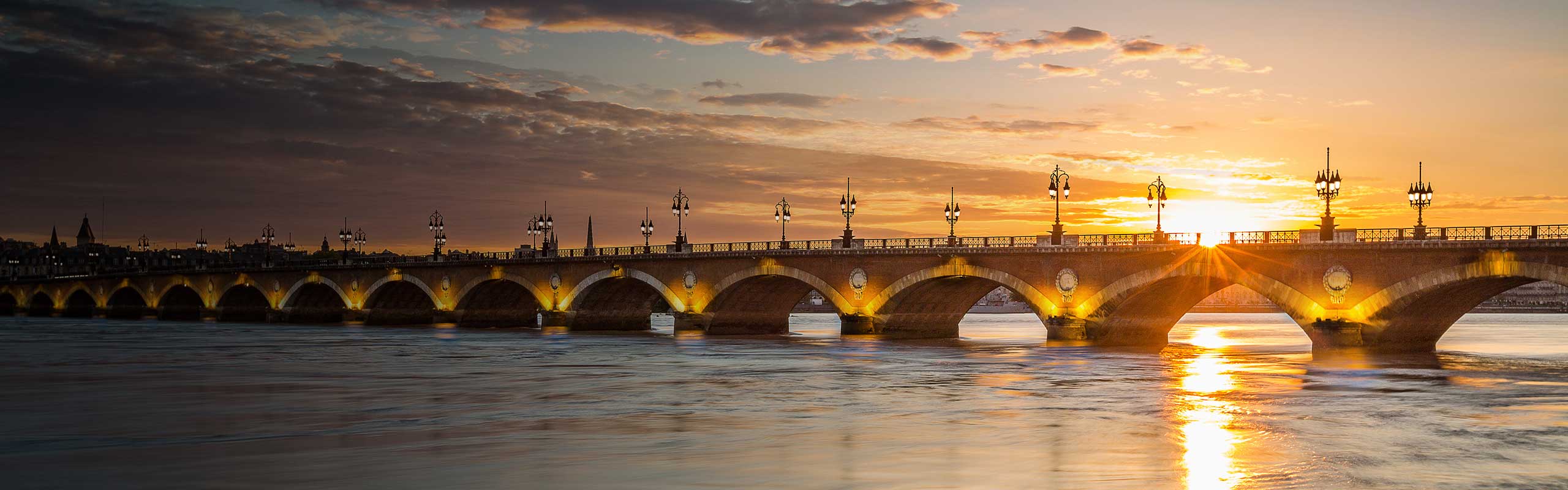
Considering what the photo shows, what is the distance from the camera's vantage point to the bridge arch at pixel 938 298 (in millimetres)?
59656

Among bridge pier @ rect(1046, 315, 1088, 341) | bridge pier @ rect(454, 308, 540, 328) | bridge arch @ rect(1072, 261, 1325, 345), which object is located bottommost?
bridge pier @ rect(454, 308, 540, 328)

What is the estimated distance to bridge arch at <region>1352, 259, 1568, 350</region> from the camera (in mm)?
44531

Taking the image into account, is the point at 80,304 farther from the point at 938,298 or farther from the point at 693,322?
the point at 938,298

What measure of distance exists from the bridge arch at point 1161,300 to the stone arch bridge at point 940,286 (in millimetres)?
77

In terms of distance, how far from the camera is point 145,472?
737 inches

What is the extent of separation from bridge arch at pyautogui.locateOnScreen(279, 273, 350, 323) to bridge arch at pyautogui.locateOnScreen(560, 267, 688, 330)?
27910mm

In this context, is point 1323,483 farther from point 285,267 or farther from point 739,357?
point 285,267

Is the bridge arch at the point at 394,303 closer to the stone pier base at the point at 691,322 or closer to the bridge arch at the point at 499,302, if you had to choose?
the bridge arch at the point at 499,302

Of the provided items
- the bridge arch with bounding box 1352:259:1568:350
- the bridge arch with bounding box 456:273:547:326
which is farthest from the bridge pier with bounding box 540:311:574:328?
the bridge arch with bounding box 1352:259:1568:350

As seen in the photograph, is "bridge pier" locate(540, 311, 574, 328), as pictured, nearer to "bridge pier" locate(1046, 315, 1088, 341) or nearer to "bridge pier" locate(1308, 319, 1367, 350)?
"bridge pier" locate(1046, 315, 1088, 341)

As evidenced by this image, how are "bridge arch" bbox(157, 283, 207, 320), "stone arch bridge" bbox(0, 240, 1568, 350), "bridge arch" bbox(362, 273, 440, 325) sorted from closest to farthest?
"stone arch bridge" bbox(0, 240, 1568, 350), "bridge arch" bbox(362, 273, 440, 325), "bridge arch" bbox(157, 283, 207, 320)

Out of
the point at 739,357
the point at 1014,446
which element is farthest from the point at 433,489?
the point at 739,357

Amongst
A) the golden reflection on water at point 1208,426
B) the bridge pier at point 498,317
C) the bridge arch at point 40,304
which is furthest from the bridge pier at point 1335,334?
the bridge arch at point 40,304

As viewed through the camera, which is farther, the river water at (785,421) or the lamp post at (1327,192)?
the lamp post at (1327,192)
